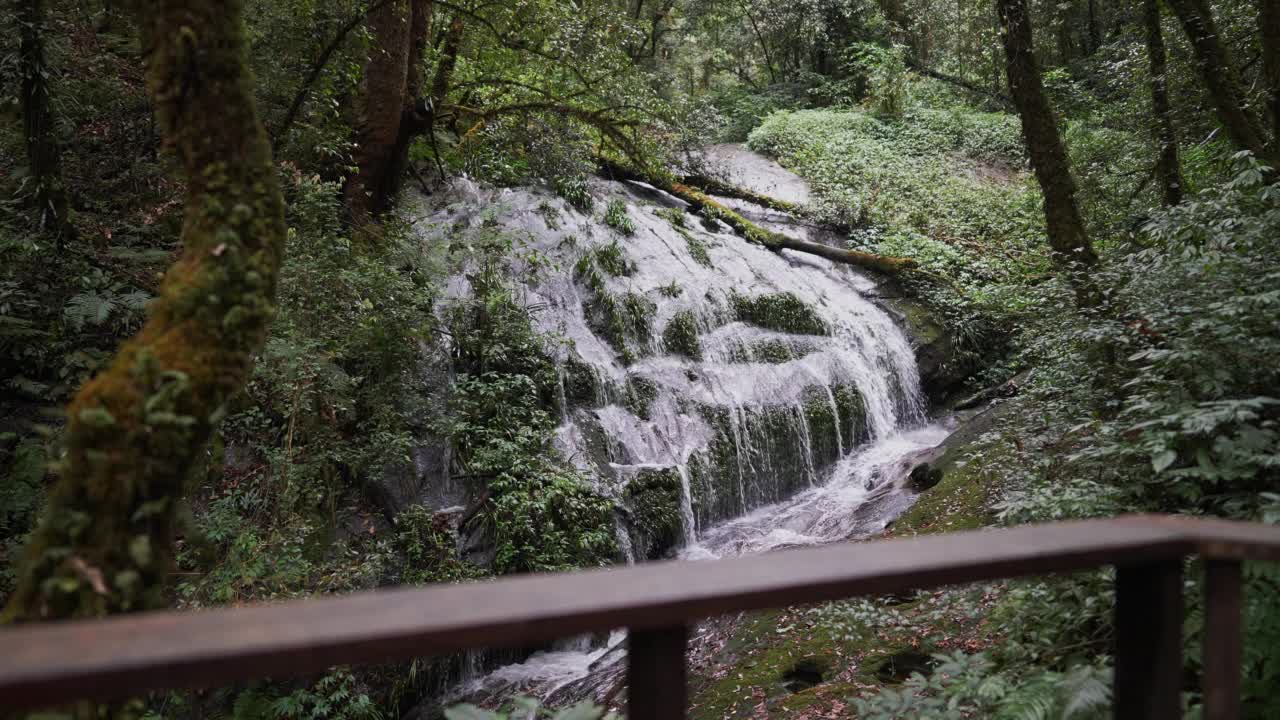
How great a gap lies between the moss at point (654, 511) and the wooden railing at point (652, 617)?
667 cm

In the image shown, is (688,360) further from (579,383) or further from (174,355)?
(174,355)

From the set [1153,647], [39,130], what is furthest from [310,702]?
[1153,647]

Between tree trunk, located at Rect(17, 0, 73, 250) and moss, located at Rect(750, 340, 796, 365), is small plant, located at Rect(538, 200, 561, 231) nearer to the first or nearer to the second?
moss, located at Rect(750, 340, 796, 365)

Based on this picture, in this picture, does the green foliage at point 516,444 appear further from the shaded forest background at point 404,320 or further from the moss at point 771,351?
the moss at point 771,351

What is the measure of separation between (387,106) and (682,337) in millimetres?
4799

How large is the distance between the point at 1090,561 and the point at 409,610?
119 centimetres

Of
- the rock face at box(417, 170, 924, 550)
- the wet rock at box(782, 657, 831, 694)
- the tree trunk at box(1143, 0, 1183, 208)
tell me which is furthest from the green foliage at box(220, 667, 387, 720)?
the tree trunk at box(1143, 0, 1183, 208)

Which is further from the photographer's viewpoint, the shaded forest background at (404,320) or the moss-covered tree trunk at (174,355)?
the shaded forest background at (404,320)

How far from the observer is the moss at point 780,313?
452 inches

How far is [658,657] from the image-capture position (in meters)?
1.21

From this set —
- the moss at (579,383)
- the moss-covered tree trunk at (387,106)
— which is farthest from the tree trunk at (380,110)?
the moss at (579,383)

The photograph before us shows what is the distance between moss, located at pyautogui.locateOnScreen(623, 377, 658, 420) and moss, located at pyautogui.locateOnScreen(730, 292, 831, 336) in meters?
2.49

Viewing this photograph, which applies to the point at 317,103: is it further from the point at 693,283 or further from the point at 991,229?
the point at 991,229

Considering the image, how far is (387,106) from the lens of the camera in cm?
787
